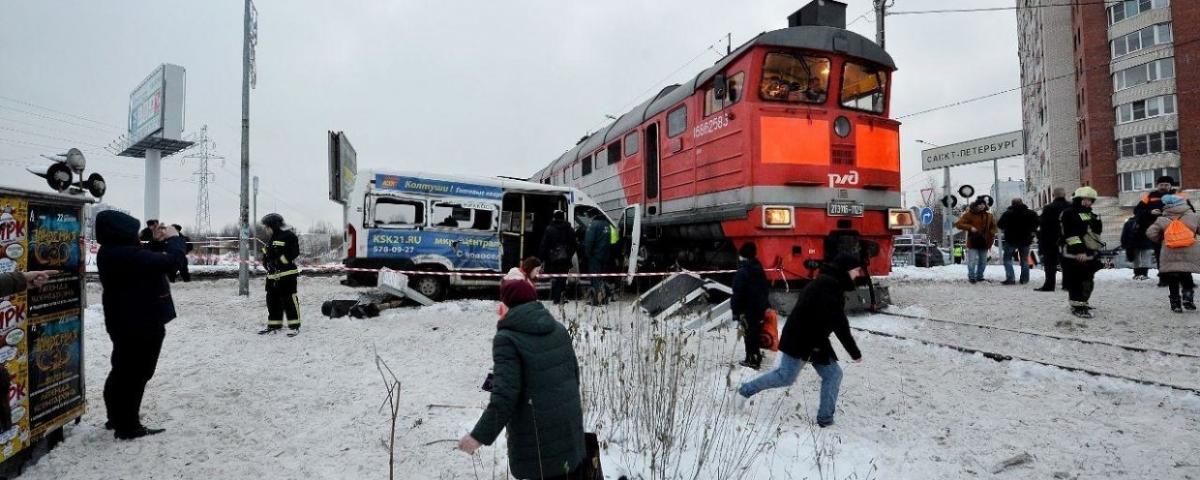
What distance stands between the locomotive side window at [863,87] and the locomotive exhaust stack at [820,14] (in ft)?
2.56

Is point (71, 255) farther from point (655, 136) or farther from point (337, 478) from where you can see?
point (655, 136)

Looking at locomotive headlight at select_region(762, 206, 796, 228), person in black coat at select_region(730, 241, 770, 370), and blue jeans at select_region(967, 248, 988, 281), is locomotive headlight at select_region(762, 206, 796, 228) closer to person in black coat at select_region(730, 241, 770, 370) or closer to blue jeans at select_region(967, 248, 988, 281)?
person in black coat at select_region(730, 241, 770, 370)

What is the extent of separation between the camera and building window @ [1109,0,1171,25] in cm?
3134

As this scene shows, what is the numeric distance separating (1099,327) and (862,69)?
161 inches

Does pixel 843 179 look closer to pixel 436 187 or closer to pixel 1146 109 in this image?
pixel 436 187

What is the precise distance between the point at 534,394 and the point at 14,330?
300 cm

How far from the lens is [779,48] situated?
739cm

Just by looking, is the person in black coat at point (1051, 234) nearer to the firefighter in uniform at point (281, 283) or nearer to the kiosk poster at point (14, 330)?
the firefighter in uniform at point (281, 283)

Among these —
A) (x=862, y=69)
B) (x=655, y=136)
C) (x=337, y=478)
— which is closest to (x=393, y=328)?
(x=337, y=478)

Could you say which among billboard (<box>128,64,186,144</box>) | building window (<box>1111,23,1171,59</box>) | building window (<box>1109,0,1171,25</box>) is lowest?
billboard (<box>128,64,186,144</box>)

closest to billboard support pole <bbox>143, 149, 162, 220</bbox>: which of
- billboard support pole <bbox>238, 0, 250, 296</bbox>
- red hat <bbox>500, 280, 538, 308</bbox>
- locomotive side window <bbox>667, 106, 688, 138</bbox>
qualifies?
billboard support pole <bbox>238, 0, 250, 296</bbox>

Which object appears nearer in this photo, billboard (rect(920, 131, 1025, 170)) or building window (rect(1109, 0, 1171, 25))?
billboard (rect(920, 131, 1025, 170))

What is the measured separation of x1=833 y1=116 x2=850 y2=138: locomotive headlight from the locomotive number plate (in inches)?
37.1

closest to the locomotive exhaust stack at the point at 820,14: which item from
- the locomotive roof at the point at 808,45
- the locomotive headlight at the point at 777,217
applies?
the locomotive roof at the point at 808,45
